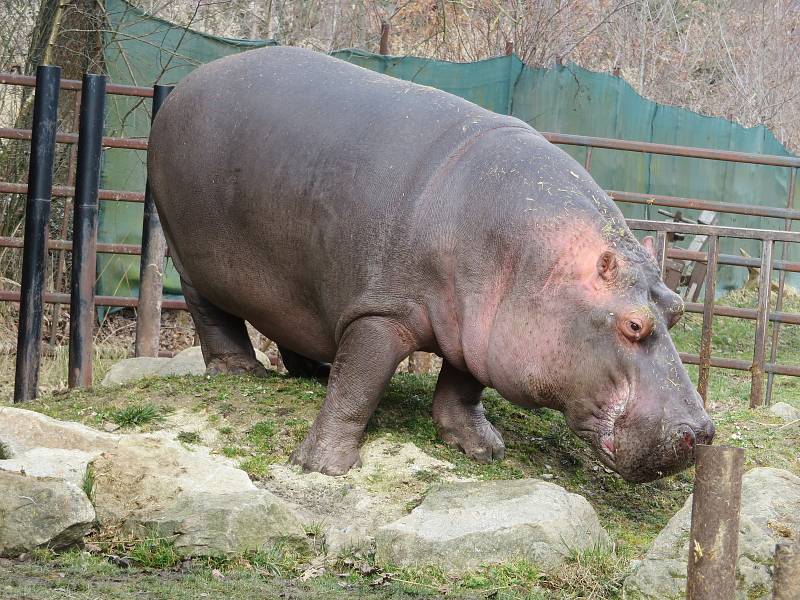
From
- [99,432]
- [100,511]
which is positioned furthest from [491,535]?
[99,432]

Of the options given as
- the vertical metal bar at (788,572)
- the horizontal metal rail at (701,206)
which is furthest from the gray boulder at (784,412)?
the vertical metal bar at (788,572)

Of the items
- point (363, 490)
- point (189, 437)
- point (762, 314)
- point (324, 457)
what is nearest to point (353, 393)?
point (324, 457)

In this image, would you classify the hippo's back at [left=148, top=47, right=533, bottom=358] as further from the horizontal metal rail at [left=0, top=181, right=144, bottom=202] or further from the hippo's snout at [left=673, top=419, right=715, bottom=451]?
the horizontal metal rail at [left=0, top=181, right=144, bottom=202]

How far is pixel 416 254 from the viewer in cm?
471

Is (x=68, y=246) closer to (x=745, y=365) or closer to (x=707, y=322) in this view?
(x=707, y=322)

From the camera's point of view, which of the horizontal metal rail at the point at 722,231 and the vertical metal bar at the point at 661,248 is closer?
the vertical metal bar at the point at 661,248

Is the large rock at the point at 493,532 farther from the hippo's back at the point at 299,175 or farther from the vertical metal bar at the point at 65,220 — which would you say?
the vertical metal bar at the point at 65,220

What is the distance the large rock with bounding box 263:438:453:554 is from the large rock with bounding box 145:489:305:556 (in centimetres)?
20

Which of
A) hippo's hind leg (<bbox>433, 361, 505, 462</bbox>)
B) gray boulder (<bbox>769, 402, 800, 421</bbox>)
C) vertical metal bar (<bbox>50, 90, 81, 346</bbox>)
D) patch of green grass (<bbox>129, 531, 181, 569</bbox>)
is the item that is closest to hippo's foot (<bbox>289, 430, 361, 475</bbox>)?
hippo's hind leg (<bbox>433, 361, 505, 462</bbox>)

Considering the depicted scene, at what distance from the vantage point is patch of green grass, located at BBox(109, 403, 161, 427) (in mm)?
5117

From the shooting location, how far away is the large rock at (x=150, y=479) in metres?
4.07

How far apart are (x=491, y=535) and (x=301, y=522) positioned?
0.69 metres

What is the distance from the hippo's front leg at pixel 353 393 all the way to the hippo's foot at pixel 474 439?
19.4 inches

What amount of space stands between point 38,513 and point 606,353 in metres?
2.06
